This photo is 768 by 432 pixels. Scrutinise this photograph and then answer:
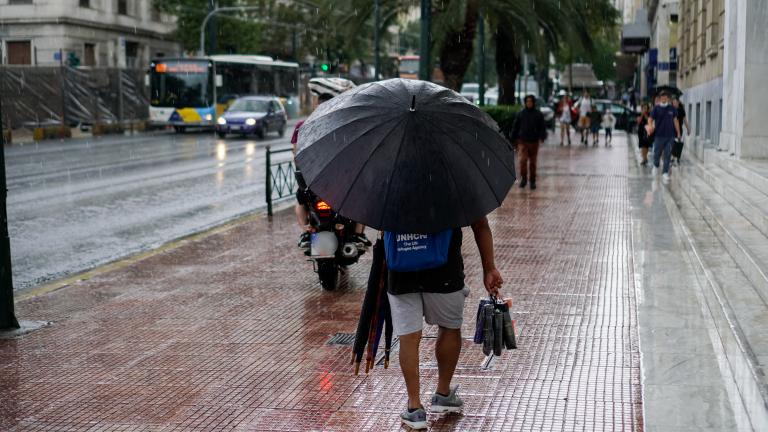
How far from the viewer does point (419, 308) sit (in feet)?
18.0

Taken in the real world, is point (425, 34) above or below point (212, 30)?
Result: below

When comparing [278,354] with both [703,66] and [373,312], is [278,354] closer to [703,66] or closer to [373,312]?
[373,312]

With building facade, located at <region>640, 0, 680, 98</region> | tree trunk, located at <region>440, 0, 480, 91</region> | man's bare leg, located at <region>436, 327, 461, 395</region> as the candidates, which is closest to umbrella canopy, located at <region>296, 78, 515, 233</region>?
man's bare leg, located at <region>436, 327, 461, 395</region>

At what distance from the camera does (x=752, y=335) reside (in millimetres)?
7152

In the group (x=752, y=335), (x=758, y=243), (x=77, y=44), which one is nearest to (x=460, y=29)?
(x=758, y=243)

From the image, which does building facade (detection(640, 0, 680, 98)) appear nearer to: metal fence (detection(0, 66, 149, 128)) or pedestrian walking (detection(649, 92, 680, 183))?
pedestrian walking (detection(649, 92, 680, 183))

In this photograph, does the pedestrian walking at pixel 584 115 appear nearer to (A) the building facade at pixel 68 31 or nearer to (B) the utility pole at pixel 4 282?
(A) the building facade at pixel 68 31

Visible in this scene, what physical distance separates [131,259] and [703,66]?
1642cm

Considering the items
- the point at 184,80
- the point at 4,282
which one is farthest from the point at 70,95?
the point at 4,282

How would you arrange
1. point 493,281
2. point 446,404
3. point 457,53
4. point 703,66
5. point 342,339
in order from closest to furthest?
point 493,281 → point 446,404 → point 342,339 → point 703,66 → point 457,53

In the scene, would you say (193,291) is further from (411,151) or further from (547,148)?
(547,148)

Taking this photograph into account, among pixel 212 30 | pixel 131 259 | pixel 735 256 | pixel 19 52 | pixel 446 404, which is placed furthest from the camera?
pixel 19 52

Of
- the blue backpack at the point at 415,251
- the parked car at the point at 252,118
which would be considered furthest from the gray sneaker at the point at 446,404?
the parked car at the point at 252,118

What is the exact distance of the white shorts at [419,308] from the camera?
5.45 meters
